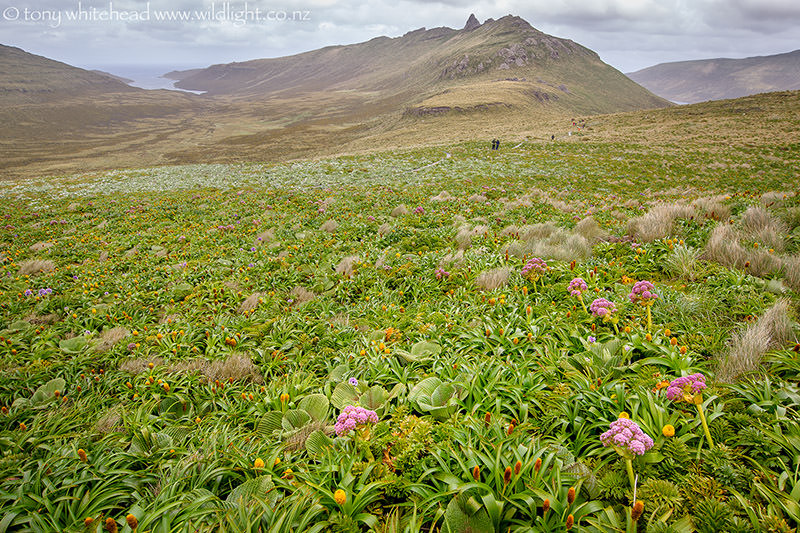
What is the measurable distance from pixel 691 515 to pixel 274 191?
18537 mm

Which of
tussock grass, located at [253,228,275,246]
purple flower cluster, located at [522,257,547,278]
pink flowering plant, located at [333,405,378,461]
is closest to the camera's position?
pink flowering plant, located at [333,405,378,461]

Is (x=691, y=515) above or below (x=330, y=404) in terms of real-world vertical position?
above

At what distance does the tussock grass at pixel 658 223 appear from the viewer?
653 cm

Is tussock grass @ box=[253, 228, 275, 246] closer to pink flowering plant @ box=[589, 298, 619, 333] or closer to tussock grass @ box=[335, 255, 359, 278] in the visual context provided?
tussock grass @ box=[335, 255, 359, 278]

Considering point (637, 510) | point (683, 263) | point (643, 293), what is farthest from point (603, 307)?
point (637, 510)

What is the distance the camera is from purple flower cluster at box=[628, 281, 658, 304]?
12.5 ft

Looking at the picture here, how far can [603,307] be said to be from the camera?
403 centimetres

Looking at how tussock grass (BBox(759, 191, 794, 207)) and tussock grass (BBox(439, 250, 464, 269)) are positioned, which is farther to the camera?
tussock grass (BBox(759, 191, 794, 207))

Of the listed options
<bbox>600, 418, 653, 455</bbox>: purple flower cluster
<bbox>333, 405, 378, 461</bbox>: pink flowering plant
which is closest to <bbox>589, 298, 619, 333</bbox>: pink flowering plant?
<bbox>600, 418, 653, 455</bbox>: purple flower cluster

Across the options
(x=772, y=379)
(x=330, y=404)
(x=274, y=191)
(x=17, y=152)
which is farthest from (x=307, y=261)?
(x=17, y=152)

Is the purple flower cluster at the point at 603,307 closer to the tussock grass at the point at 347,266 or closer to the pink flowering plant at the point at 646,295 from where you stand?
the pink flowering plant at the point at 646,295

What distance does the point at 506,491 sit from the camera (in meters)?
2.35

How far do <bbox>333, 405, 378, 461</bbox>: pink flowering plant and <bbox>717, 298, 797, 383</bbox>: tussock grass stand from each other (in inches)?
128

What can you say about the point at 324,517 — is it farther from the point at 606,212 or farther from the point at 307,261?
the point at 606,212
